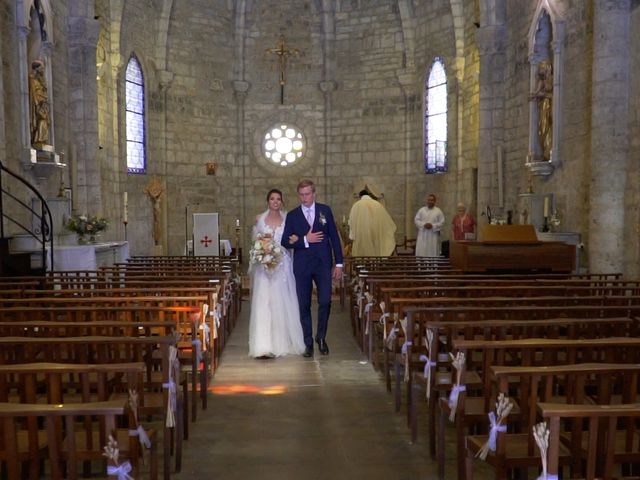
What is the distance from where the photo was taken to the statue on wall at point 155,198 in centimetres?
1791

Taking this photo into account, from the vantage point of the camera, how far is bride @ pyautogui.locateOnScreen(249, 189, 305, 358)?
721 centimetres

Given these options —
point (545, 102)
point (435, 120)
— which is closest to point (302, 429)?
point (545, 102)

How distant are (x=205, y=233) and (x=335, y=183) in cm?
627

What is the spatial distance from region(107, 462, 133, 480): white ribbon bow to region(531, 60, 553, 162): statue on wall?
11714mm

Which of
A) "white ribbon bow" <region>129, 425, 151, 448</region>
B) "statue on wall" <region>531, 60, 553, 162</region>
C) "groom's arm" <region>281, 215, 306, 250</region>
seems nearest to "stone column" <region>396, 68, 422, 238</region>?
"statue on wall" <region>531, 60, 553, 162</region>

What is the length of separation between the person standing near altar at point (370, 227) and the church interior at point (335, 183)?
1.41 ft

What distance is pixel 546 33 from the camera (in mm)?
12852

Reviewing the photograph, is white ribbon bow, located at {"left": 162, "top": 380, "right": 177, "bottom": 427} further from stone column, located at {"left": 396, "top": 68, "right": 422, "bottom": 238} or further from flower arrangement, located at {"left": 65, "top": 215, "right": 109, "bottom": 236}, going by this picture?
stone column, located at {"left": 396, "top": 68, "right": 422, "bottom": 238}

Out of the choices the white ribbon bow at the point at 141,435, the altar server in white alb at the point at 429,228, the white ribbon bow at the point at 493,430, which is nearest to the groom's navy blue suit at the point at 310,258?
the white ribbon bow at the point at 141,435

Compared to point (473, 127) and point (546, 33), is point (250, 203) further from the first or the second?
point (546, 33)

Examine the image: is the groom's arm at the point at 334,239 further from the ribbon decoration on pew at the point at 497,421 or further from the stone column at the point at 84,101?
the stone column at the point at 84,101

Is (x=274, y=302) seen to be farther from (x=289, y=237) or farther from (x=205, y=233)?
(x=205, y=233)

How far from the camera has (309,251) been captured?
23.6 feet

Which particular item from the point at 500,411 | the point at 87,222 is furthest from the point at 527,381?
the point at 87,222
